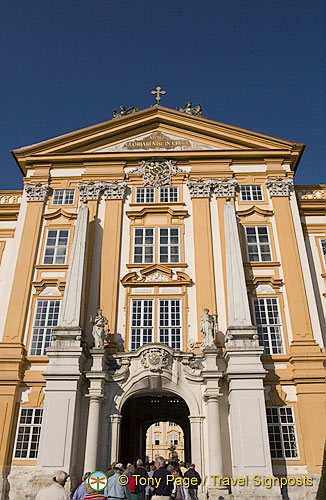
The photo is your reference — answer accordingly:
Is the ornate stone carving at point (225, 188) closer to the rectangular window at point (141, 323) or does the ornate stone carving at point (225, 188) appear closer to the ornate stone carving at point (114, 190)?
the ornate stone carving at point (114, 190)

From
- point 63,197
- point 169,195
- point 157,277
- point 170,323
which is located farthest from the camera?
point 63,197

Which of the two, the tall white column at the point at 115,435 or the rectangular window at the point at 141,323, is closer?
the tall white column at the point at 115,435

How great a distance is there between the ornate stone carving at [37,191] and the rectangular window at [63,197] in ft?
1.77

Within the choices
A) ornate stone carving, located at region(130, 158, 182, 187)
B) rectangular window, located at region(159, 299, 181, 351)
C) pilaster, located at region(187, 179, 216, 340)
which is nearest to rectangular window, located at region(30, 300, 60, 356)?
rectangular window, located at region(159, 299, 181, 351)

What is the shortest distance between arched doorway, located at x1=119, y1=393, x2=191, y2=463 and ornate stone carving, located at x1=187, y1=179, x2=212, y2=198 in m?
12.3

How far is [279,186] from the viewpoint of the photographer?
26.5m

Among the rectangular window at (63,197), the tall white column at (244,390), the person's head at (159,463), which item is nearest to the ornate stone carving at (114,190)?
the rectangular window at (63,197)

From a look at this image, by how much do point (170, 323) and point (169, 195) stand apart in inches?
318

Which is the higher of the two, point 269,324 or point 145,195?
point 145,195

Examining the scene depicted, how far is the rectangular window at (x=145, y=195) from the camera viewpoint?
87.4 ft

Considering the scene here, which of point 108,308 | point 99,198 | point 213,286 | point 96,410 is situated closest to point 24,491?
point 96,410

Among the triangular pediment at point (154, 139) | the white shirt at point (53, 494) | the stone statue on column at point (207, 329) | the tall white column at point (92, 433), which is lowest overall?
the white shirt at point (53, 494)

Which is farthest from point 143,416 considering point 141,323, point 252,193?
point 252,193

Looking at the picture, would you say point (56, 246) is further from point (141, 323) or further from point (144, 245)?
point (141, 323)
